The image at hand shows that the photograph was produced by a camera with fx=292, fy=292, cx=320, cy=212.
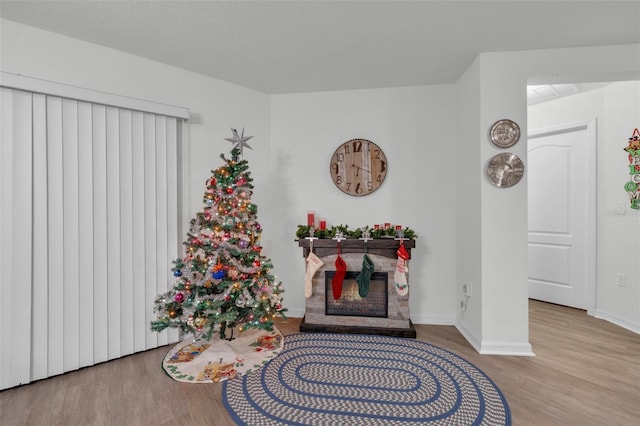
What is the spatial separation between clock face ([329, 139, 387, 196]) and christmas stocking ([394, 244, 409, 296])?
31.9 inches

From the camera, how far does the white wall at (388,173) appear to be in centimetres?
312

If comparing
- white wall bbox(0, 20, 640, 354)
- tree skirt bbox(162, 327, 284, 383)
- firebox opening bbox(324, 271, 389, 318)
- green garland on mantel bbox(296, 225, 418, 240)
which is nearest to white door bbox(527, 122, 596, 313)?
white wall bbox(0, 20, 640, 354)

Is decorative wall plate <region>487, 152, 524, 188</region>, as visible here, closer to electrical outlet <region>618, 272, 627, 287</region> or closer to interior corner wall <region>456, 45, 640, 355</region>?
interior corner wall <region>456, 45, 640, 355</region>

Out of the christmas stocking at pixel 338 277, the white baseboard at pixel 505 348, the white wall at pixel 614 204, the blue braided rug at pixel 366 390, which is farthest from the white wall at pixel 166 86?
the white wall at pixel 614 204

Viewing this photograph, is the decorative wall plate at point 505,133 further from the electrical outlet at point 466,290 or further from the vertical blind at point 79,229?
the vertical blind at point 79,229

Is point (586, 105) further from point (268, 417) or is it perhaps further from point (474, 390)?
point (268, 417)

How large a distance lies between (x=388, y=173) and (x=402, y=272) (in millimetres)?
1104

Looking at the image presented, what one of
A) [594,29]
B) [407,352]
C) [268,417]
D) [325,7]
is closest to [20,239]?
[268,417]

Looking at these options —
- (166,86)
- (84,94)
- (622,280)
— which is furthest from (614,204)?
(84,94)

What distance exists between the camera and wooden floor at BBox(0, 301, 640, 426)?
66.7 inches

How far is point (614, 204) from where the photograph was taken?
312 cm

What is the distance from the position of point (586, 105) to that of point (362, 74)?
2677 millimetres

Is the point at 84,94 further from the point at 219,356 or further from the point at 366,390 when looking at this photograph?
the point at 366,390

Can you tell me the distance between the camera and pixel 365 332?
281 cm
